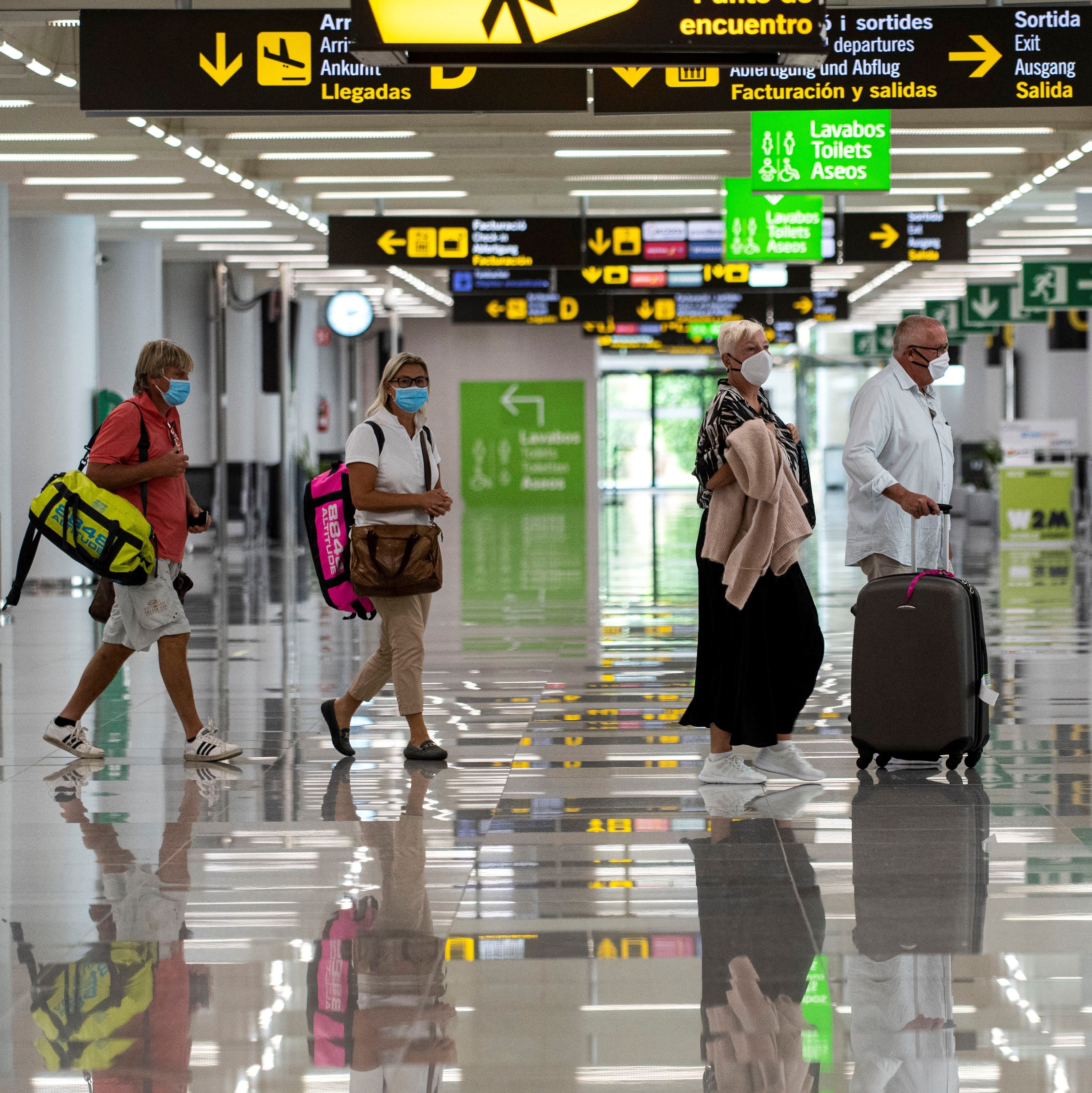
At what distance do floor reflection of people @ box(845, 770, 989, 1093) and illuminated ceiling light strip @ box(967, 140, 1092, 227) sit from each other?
1052cm

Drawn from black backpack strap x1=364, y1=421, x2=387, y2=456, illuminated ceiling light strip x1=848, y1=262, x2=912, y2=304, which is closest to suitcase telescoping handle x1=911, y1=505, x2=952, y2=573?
black backpack strap x1=364, y1=421, x2=387, y2=456

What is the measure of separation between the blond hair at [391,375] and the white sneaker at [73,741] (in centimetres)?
175

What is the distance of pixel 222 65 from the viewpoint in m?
7.92

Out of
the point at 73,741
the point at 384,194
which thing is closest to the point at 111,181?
the point at 384,194

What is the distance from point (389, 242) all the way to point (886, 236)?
5062 mm

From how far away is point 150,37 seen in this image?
793 centimetres

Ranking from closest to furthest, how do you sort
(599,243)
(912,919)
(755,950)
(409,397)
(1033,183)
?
(755,950) → (912,919) → (409,397) → (1033,183) → (599,243)

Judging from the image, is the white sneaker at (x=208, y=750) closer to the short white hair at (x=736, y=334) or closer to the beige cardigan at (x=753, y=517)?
the beige cardigan at (x=753, y=517)

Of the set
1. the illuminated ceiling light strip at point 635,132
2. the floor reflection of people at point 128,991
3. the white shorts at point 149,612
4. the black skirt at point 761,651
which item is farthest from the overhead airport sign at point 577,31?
the illuminated ceiling light strip at point 635,132

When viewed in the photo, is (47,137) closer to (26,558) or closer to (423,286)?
(26,558)

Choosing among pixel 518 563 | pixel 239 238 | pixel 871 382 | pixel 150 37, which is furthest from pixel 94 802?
pixel 239 238

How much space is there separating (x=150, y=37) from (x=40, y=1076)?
6019 mm

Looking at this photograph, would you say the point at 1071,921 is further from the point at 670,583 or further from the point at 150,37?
the point at 670,583

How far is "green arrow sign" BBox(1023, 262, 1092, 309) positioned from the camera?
71.8ft
